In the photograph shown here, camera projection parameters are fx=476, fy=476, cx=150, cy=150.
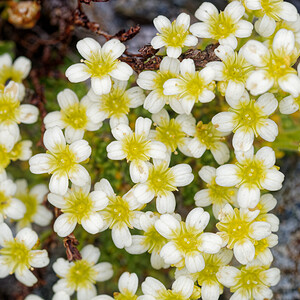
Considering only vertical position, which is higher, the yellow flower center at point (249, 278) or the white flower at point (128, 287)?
the yellow flower center at point (249, 278)

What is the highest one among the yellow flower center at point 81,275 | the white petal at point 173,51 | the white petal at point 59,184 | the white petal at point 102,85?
the white petal at point 173,51

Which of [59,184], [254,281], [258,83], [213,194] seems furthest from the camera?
[213,194]

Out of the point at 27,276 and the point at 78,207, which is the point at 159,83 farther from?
the point at 27,276

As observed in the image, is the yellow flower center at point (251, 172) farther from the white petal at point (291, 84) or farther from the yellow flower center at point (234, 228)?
the white petal at point (291, 84)

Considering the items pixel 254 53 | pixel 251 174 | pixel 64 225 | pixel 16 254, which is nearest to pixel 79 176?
pixel 64 225

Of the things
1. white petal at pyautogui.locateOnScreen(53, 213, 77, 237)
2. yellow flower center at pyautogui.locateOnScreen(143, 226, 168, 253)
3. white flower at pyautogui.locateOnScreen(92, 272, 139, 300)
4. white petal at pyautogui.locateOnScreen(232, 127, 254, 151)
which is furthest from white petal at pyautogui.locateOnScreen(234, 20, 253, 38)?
white flower at pyautogui.locateOnScreen(92, 272, 139, 300)

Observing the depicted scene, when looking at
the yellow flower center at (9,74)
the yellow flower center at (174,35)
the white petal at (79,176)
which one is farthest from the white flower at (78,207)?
the yellow flower center at (9,74)

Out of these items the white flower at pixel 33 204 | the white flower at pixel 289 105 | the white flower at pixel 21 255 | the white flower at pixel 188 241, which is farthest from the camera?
the white flower at pixel 33 204
